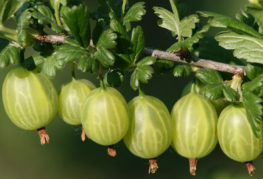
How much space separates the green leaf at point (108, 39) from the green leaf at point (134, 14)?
120 millimetres

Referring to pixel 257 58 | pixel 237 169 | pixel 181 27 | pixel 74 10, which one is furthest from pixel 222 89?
pixel 237 169

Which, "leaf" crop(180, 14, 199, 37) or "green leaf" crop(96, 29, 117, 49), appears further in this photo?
"leaf" crop(180, 14, 199, 37)

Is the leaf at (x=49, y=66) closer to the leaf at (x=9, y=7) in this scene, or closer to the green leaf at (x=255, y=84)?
the leaf at (x=9, y=7)

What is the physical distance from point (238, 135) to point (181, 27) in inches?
14.9

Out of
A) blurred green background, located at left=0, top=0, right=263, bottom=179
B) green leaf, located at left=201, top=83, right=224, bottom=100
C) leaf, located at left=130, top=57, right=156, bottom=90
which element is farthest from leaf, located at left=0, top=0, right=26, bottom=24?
blurred green background, located at left=0, top=0, right=263, bottom=179

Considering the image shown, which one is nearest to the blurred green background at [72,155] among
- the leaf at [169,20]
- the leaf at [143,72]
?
the leaf at [169,20]

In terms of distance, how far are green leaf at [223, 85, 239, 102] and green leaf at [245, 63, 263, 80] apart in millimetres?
69

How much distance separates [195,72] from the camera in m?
1.39

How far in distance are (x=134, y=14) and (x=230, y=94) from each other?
1.27 feet

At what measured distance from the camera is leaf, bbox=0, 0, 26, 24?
1317 mm

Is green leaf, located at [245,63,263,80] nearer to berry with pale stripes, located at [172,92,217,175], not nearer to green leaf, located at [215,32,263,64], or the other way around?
green leaf, located at [215,32,263,64]

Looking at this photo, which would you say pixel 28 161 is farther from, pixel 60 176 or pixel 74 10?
pixel 74 10

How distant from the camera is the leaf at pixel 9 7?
1317mm

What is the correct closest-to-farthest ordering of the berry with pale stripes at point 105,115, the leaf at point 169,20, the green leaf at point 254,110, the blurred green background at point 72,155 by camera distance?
the green leaf at point 254,110
the berry with pale stripes at point 105,115
the leaf at point 169,20
the blurred green background at point 72,155
